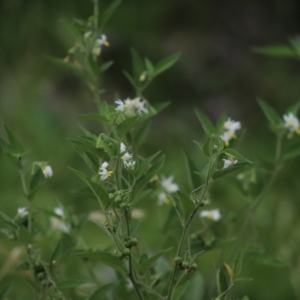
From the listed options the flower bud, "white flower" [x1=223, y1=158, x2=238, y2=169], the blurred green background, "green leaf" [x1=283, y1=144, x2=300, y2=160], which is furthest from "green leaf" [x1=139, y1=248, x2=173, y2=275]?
the blurred green background

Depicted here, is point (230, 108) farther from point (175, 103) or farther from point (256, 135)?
point (256, 135)

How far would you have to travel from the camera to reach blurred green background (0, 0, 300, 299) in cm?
217

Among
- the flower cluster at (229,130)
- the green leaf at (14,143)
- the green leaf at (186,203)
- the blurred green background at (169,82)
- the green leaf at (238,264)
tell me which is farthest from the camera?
the blurred green background at (169,82)

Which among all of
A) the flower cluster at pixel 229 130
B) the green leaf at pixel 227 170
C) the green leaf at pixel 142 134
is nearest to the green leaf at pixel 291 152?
the flower cluster at pixel 229 130

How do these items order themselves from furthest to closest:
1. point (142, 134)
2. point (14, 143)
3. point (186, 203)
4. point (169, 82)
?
point (169, 82)
point (142, 134)
point (14, 143)
point (186, 203)

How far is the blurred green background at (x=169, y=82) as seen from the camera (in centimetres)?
217

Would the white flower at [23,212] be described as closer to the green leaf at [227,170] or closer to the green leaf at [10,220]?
the green leaf at [10,220]

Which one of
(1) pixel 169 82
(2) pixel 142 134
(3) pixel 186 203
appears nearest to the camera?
(3) pixel 186 203

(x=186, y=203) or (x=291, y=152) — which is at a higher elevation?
(x=186, y=203)

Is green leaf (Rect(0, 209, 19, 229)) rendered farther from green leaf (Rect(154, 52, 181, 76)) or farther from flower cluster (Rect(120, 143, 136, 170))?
green leaf (Rect(154, 52, 181, 76))

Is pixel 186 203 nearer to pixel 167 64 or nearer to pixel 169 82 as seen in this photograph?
pixel 167 64

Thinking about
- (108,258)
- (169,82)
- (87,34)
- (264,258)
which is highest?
(87,34)

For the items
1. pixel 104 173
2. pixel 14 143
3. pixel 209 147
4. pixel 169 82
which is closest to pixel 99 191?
pixel 104 173

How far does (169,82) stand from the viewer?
3.10m
